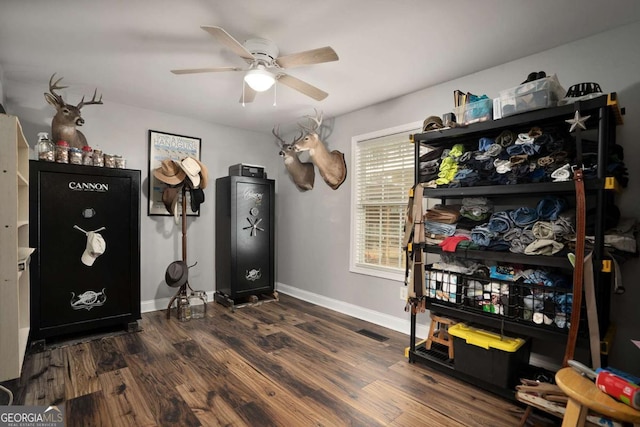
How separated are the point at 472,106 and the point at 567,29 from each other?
754 millimetres

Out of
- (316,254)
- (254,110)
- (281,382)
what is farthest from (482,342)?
(254,110)

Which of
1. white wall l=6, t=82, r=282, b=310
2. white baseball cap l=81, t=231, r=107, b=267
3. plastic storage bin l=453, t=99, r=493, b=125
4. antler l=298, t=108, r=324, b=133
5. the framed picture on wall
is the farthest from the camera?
the framed picture on wall

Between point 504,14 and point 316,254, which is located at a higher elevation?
point 504,14

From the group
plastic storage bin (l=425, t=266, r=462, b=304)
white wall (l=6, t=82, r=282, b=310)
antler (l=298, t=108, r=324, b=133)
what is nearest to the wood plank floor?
plastic storage bin (l=425, t=266, r=462, b=304)

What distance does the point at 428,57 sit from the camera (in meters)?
2.40

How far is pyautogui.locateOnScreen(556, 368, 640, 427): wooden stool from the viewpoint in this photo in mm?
1133

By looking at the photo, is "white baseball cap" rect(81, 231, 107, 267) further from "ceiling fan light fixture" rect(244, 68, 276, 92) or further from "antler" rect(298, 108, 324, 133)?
"antler" rect(298, 108, 324, 133)

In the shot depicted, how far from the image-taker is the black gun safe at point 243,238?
388 cm

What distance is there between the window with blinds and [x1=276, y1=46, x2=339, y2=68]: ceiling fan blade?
1.46m

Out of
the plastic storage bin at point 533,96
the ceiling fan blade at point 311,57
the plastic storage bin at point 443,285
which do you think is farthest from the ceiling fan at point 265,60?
the plastic storage bin at point 443,285

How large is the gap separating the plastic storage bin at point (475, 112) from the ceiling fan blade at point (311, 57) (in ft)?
3.28

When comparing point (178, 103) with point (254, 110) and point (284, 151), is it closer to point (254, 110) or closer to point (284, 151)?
point (254, 110)

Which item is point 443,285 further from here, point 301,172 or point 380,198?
point 301,172

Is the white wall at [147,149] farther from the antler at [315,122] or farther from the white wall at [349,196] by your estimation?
the white wall at [349,196]
